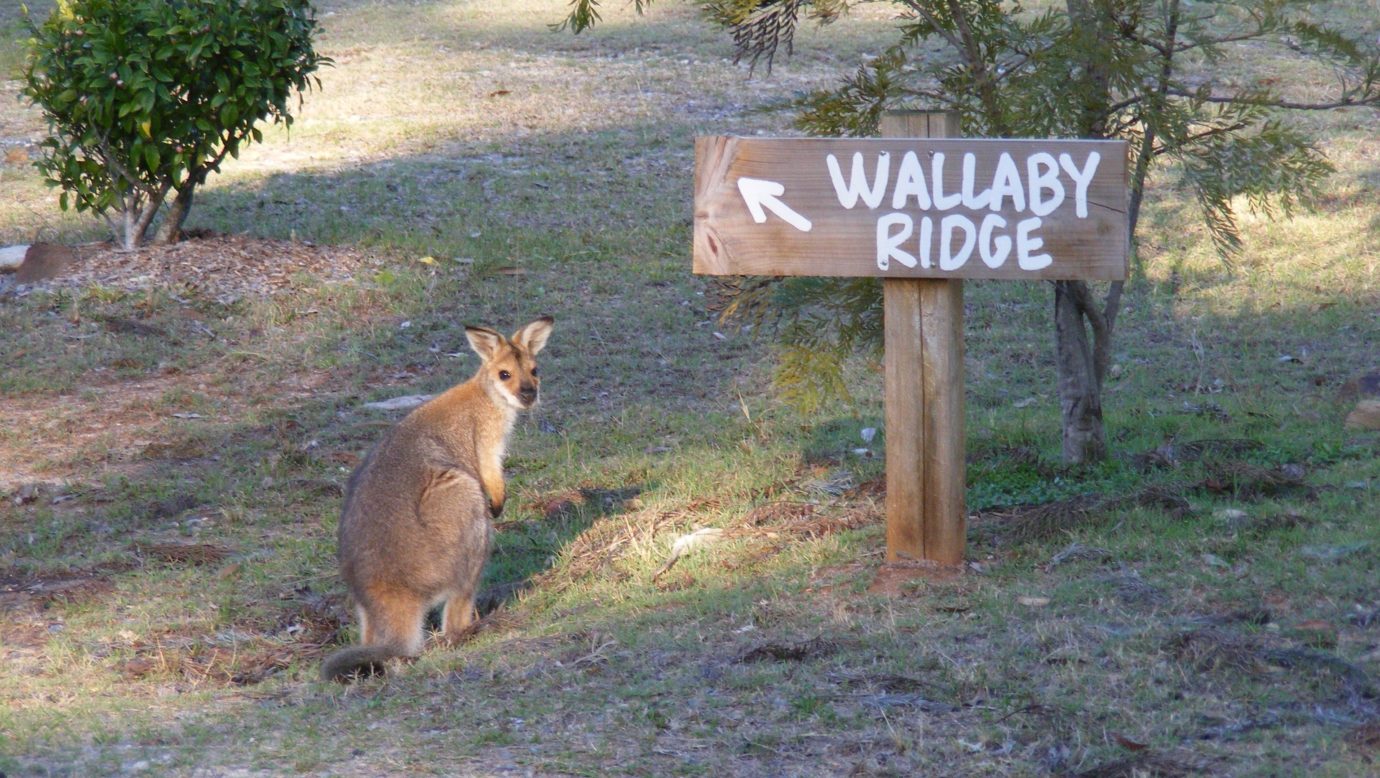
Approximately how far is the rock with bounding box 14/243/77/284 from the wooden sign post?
765cm

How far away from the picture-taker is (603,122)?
53.8 feet

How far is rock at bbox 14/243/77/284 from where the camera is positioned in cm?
1155

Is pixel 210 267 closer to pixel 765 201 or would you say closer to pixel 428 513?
pixel 428 513

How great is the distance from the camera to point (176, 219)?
1204 centimetres

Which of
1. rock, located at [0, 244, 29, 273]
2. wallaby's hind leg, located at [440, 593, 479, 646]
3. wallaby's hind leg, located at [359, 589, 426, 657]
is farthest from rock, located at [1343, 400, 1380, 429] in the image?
rock, located at [0, 244, 29, 273]

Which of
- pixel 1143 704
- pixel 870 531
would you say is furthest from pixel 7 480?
pixel 1143 704

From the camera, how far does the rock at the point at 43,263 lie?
37.9 feet

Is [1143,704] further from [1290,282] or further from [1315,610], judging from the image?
[1290,282]

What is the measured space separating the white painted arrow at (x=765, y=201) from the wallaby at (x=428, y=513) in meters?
2.02

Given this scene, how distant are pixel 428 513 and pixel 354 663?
0.92m

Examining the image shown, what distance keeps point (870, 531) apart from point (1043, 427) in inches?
79.8

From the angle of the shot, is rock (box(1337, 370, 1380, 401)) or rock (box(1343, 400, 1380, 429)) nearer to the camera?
rock (box(1343, 400, 1380, 429))

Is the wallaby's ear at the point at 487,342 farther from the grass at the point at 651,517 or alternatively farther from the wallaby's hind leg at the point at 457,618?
the wallaby's hind leg at the point at 457,618

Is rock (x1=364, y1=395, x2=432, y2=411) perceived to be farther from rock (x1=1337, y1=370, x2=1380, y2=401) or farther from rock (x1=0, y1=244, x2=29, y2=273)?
rock (x1=1337, y1=370, x2=1380, y2=401)
